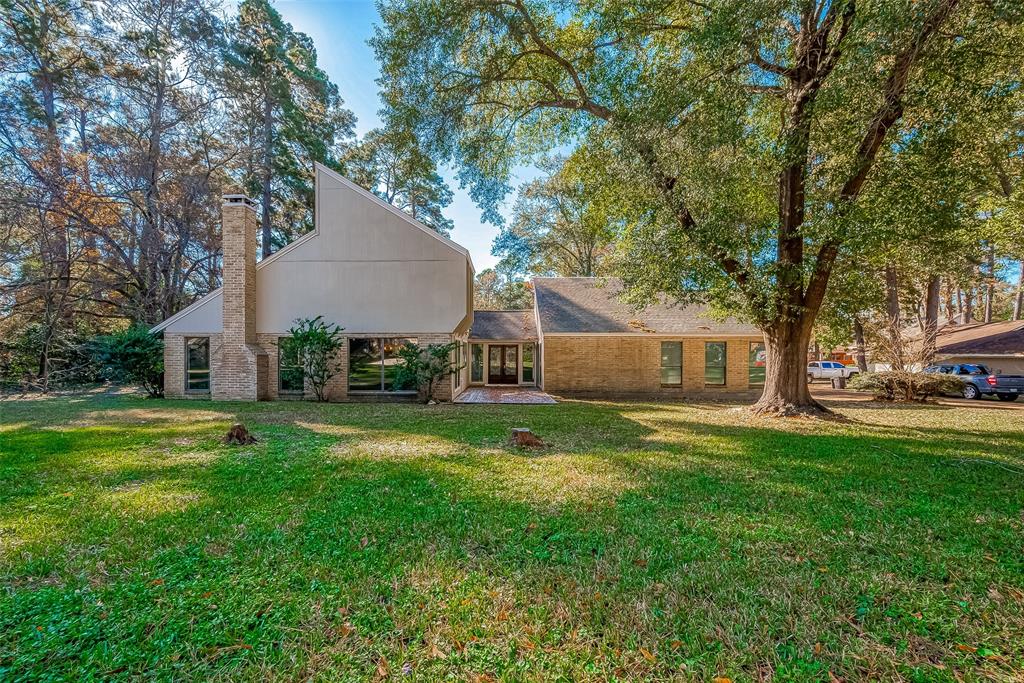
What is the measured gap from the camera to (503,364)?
2059 cm

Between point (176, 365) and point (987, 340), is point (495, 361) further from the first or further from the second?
point (987, 340)

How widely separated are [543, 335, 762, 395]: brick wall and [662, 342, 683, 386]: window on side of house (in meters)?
0.17

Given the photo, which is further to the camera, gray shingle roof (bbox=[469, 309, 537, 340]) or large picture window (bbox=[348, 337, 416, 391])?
gray shingle roof (bbox=[469, 309, 537, 340])

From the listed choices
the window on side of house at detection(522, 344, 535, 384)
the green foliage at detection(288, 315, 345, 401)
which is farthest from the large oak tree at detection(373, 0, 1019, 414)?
the window on side of house at detection(522, 344, 535, 384)

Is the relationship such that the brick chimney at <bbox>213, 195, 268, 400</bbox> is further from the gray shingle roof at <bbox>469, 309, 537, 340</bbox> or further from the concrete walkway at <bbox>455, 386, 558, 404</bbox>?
the gray shingle roof at <bbox>469, 309, 537, 340</bbox>

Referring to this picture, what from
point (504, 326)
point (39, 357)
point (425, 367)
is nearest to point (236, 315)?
point (425, 367)

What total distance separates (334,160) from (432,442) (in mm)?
21838

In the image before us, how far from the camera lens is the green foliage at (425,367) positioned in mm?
13281

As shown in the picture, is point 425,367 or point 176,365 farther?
point 176,365

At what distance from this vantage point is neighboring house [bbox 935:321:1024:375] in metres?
19.8

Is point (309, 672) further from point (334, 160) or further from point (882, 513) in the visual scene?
point (334, 160)

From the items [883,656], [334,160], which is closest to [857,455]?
[883,656]

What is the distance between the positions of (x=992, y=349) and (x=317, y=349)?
1198 inches

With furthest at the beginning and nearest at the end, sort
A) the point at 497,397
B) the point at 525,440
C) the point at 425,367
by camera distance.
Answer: the point at 497,397
the point at 425,367
the point at 525,440
